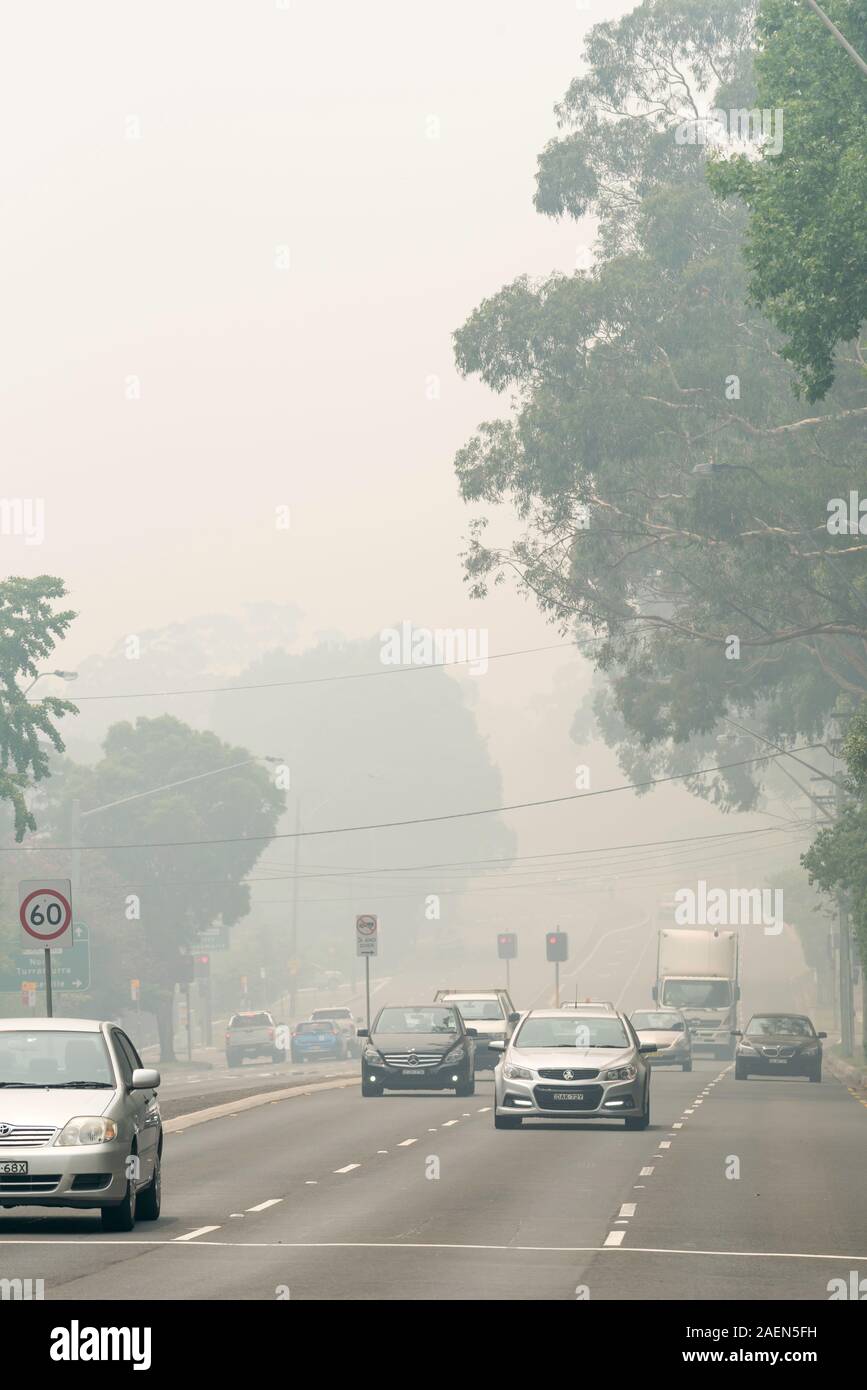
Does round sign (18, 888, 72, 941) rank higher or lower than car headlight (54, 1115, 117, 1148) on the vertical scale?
higher

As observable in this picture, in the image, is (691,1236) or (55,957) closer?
(691,1236)

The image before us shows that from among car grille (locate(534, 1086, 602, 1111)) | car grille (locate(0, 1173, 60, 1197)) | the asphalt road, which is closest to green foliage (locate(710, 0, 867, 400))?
car grille (locate(534, 1086, 602, 1111))

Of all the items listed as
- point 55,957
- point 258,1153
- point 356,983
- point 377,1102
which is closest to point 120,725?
point 55,957

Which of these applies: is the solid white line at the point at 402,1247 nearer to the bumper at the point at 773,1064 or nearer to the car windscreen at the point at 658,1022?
the bumper at the point at 773,1064

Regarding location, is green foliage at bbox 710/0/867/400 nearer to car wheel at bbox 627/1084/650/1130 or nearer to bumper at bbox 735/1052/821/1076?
car wheel at bbox 627/1084/650/1130

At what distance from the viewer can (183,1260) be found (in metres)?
14.8

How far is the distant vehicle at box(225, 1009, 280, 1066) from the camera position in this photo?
254ft

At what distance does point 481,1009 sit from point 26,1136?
33521 mm

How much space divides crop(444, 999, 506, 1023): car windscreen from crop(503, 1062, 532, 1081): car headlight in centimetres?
2104

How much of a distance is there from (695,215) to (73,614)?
1745 centimetres

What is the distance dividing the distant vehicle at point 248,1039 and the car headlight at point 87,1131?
202 ft

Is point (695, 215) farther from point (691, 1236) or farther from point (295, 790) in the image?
point (295, 790)

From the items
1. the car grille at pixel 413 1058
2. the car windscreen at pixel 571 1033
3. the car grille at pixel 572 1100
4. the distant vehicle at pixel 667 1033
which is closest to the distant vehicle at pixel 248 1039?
the distant vehicle at pixel 667 1033

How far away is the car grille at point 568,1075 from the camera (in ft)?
89.6
